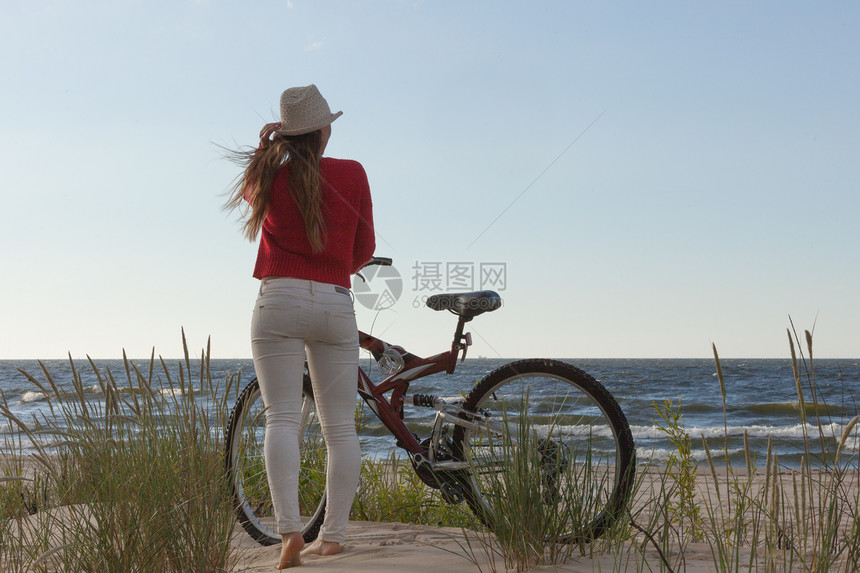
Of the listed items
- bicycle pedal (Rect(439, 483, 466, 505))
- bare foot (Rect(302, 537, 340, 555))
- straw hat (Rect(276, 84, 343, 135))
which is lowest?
bare foot (Rect(302, 537, 340, 555))

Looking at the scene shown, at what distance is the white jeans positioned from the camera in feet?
9.38

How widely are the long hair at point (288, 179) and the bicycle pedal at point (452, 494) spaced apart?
131 centimetres

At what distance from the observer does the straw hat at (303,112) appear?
9.58ft

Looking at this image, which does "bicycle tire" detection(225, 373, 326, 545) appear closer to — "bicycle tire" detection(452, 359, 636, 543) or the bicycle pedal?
the bicycle pedal

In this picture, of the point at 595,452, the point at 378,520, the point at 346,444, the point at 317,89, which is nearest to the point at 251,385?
the point at 346,444

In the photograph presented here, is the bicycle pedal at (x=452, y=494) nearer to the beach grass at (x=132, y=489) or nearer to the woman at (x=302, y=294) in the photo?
the woman at (x=302, y=294)

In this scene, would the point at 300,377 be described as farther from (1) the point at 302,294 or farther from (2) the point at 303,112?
(2) the point at 303,112

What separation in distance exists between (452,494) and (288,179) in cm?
166

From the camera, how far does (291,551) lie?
111 inches

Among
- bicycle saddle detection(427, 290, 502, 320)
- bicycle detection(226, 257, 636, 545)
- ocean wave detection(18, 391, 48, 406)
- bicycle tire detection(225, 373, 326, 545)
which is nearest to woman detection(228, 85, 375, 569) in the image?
bicycle detection(226, 257, 636, 545)

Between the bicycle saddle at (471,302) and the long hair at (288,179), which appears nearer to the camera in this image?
the long hair at (288,179)

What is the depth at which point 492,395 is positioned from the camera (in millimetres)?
3318

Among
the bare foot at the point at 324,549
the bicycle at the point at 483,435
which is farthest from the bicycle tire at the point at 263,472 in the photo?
the bare foot at the point at 324,549

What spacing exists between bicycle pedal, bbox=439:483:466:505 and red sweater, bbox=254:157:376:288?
1099 mm
